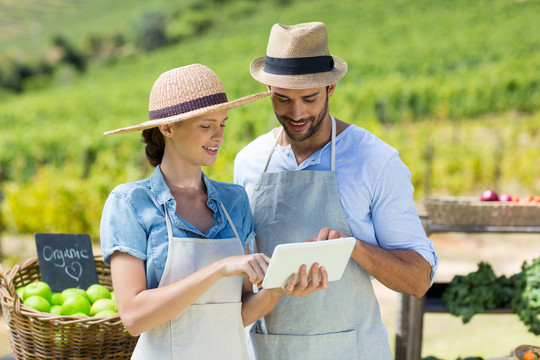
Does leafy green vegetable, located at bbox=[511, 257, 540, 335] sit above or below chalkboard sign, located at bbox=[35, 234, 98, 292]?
below

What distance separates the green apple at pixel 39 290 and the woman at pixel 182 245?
594 millimetres

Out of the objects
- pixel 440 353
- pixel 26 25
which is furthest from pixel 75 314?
pixel 26 25

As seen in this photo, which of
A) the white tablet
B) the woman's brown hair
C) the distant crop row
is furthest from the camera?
the distant crop row

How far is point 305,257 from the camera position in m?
1.50

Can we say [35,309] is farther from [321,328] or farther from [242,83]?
[242,83]

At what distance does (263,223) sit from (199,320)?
512 mm

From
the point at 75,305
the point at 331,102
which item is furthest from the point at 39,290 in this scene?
the point at 331,102

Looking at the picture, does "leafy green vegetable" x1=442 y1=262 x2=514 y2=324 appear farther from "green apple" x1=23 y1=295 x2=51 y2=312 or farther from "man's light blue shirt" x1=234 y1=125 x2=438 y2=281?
"green apple" x1=23 y1=295 x2=51 y2=312

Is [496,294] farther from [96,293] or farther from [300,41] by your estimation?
[96,293]

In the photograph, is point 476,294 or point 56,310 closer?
point 56,310

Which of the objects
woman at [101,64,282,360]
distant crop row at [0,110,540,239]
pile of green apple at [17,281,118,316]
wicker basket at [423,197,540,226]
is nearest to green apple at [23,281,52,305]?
pile of green apple at [17,281,118,316]

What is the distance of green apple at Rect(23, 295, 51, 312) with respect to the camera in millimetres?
1982

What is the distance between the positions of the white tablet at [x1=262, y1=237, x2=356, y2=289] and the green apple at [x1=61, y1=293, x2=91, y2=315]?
820 mm

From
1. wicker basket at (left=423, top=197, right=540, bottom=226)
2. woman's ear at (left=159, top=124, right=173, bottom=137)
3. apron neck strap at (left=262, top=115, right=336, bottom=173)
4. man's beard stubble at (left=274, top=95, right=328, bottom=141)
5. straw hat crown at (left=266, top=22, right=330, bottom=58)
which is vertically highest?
straw hat crown at (left=266, top=22, right=330, bottom=58)
